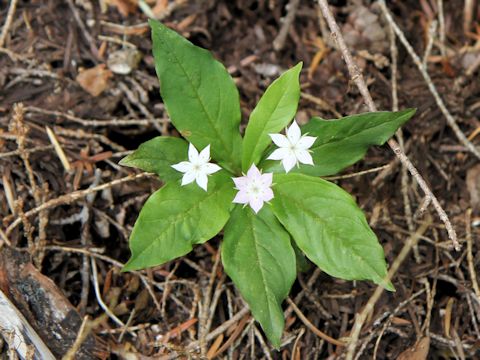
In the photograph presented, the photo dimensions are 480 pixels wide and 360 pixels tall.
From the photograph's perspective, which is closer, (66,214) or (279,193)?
(279,193)

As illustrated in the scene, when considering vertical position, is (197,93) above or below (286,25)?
below

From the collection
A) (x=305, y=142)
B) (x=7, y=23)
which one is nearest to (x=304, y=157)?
(x=305, y=142)

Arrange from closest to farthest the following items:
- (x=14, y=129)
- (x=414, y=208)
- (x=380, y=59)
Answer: (x=14, y=129)
(x=414, y=208)
(x=380, y=59)

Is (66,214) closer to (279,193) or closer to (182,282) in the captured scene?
(182,282)

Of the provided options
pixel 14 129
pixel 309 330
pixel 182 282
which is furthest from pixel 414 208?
pixel 14 129

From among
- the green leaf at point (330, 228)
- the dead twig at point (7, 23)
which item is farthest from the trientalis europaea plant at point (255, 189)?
the dead twig at point (7, 23)

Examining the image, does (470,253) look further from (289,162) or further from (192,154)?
(192,154)

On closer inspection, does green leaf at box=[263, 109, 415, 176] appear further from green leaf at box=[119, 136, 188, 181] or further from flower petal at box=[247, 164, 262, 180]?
green leaf at box=[119, 136, 188, 181]
